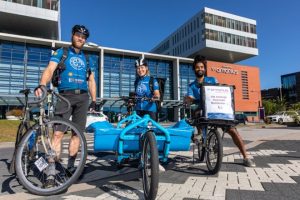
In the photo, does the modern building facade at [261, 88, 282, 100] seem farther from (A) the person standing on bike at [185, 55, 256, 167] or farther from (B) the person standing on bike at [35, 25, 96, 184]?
(B) the person standing on bike at [35, 25, 96, 184]

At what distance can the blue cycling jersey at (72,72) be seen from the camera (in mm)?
4025

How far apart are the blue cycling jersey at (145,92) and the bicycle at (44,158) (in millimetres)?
1993

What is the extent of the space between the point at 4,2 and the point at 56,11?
25.0ft

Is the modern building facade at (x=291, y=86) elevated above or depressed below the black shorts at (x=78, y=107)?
above

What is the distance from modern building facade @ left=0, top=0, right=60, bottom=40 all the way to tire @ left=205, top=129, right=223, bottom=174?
150 feet

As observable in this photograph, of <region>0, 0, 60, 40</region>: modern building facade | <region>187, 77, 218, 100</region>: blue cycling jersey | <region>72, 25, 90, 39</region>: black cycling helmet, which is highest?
<region>0, 0, 60, 40</region>: modern building facade

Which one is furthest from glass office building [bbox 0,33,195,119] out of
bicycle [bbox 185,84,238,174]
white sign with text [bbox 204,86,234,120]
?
white sign with text [bbox 204,86,234,120]

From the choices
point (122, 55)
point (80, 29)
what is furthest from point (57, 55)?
point (122, 55)

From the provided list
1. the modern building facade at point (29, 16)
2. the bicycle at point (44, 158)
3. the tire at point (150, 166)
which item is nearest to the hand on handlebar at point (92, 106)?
the bicycle at point (44, 158)

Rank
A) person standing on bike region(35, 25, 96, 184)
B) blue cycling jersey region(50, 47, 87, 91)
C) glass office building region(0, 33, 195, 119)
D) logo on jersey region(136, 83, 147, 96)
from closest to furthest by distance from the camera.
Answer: person standing on bike region(35, 25, 96, 184)
blue cycling jersey region(50, 47, 87, 91)
logo on jersey region(136, 83, 147, 96)
glass office building region(0, 33, 195, 119)

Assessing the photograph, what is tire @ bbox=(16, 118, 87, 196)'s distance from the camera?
3.01m

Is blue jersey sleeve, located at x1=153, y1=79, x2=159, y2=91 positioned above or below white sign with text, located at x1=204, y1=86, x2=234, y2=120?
above

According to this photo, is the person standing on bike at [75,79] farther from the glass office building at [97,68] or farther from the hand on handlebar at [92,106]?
the glass office building at [97,68]

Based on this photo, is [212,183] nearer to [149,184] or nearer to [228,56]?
[149,184]
